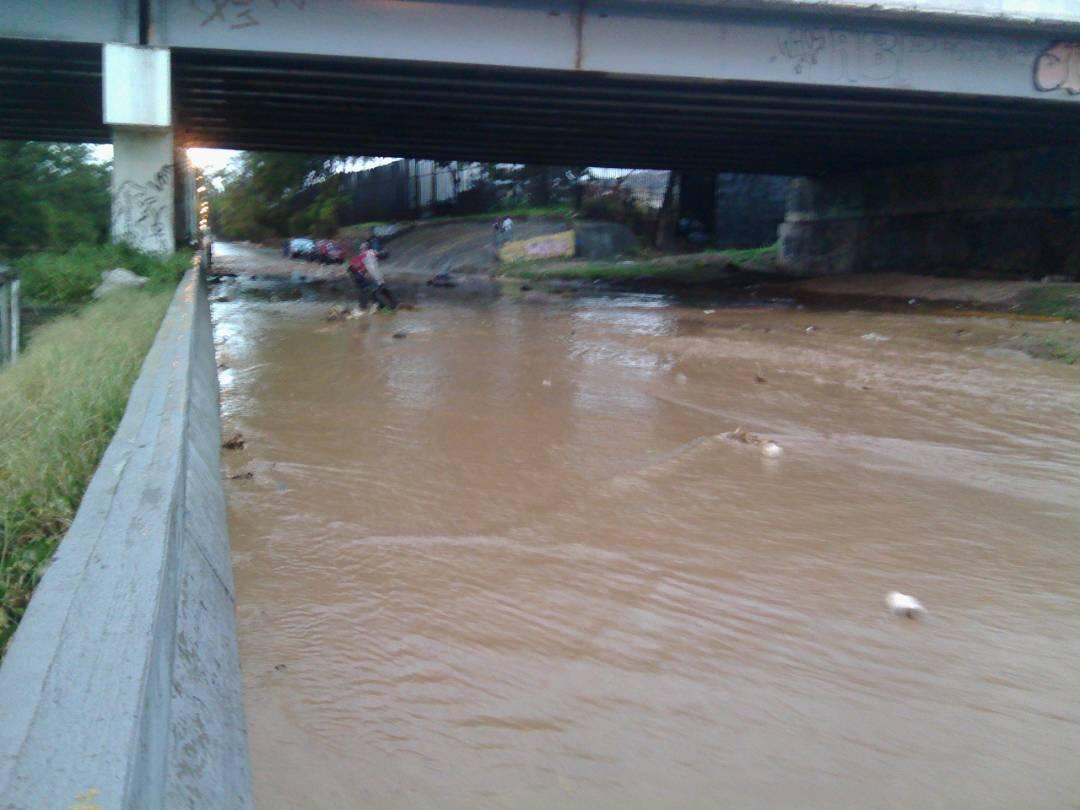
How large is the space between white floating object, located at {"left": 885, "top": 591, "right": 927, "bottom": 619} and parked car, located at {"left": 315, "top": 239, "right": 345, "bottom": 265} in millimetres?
37195

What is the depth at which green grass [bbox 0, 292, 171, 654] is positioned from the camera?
3545mm

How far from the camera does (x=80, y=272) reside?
14008mm

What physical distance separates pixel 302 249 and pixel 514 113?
2589cm

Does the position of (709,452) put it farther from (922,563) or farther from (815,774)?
(815,774)

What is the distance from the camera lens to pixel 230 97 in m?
20.2

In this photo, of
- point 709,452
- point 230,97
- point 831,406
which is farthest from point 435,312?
point 709,452

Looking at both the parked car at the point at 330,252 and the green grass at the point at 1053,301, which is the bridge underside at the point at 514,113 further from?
the parked car at the point at 330,252

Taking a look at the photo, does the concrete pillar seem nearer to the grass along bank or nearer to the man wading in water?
the man wading in water

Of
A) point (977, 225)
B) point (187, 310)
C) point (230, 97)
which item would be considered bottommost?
point (187, 310)

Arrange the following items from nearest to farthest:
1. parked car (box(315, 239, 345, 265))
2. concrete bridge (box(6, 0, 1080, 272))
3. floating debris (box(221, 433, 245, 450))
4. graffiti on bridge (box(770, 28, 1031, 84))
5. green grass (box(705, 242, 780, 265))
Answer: floating debris (box(221, 433, 245, 450))
concrete bridge (box(6, 0, 1080, 272))
graffiti on bridge (box(770, 28, 1031, 84))
green grass (box(705, 242, 780, 265))
parked car (box(315, 239, 345, 265))

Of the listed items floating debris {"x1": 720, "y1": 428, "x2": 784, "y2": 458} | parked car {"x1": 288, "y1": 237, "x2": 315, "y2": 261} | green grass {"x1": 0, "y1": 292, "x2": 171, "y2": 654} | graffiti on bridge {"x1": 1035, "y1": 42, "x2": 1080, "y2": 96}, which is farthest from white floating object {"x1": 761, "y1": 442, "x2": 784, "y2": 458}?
parked car {"x1": 288, "y1": 237, "x2": 315, "y2": 261}

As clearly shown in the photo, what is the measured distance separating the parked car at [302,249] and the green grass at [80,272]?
89.1 feet

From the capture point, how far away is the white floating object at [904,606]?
4.61m

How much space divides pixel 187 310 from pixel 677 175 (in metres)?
31.1
